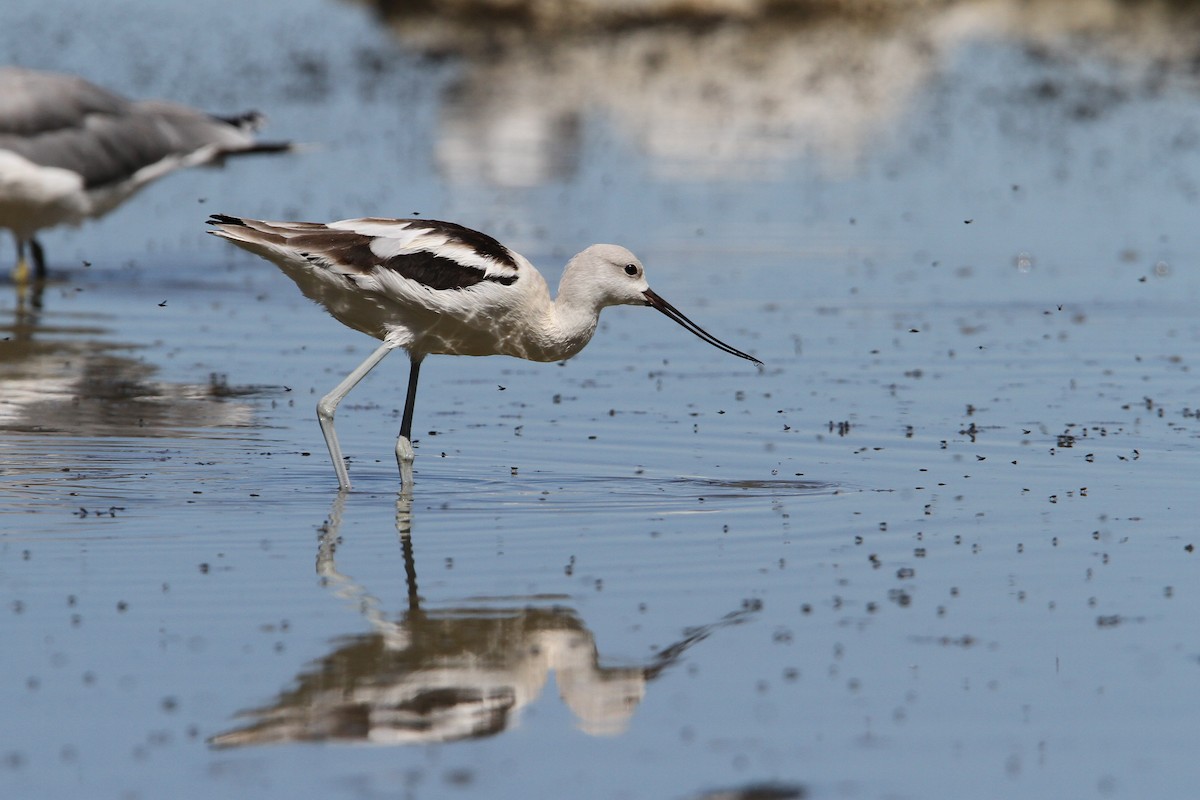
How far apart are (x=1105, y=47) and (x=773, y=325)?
25102 mm

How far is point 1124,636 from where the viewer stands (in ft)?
22.9

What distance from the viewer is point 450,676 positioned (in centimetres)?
645

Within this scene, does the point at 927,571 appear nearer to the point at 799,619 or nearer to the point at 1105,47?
the point at 799,619

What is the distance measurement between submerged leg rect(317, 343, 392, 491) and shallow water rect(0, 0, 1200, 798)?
0.44 ft

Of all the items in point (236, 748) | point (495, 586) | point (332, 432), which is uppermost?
point (332, 432)

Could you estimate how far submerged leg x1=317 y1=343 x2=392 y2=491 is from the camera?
9227 mm

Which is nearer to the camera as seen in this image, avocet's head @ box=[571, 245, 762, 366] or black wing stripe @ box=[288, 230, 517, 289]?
black wing stripe @ box=[288, 230, 517, 289]

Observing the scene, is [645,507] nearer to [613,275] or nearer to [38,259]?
[613,275]

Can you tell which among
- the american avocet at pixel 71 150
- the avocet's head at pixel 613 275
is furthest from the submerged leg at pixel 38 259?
the avocet's head at pixel 613 275

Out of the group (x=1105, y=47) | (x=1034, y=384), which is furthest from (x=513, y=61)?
(x=1034, y=384)

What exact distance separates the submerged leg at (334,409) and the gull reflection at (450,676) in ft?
5.48

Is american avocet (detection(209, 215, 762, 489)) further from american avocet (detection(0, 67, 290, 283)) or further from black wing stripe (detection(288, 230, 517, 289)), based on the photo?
american avocet (detection(0, 67, 290, 283))

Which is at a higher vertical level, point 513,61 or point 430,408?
point 513,61

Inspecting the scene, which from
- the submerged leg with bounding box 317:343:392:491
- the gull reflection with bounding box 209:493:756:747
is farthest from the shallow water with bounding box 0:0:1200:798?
the submerged leg with bounding box 317:343:392:491
